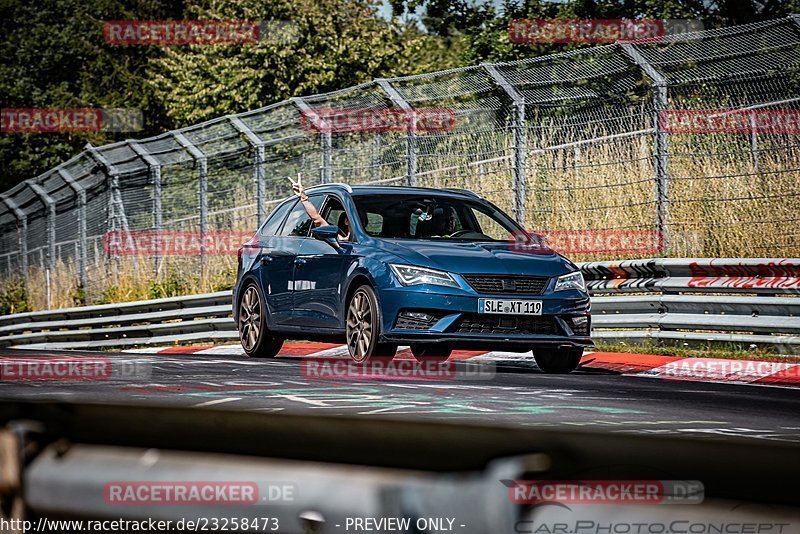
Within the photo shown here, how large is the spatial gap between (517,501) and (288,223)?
33.7 feet

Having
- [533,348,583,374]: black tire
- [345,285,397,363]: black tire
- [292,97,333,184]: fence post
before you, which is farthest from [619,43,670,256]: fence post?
[292,97,333,184]: fence post

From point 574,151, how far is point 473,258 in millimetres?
6373

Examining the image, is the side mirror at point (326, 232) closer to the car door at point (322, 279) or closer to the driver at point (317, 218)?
the car door at point (322, 279)

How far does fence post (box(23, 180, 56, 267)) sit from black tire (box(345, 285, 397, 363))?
53.4ft

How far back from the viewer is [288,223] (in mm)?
12273

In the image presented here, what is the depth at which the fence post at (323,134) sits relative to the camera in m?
17.5

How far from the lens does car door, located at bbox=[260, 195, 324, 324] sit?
11.7 metres

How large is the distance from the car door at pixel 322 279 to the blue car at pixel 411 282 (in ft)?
0.04

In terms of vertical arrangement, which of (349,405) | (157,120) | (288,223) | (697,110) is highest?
(157,120)

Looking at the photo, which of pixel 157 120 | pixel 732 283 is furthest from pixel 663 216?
pixel 157 120

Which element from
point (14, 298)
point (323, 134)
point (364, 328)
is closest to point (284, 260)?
point (364, 328)

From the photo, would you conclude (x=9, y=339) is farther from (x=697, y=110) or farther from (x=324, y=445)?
(x=324, y=445)

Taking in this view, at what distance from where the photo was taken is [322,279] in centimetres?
1100

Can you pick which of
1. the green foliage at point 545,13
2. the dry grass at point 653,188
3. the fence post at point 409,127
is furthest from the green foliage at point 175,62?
the fence post at point 409,127
